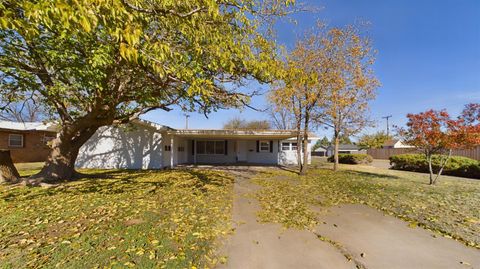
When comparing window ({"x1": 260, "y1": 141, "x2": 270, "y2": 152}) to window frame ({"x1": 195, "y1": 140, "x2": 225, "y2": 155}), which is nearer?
window frame ({"x1": 195, "y1": 140, "x2": 225, "y2": 155})

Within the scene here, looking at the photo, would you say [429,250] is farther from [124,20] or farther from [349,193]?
[124,20]

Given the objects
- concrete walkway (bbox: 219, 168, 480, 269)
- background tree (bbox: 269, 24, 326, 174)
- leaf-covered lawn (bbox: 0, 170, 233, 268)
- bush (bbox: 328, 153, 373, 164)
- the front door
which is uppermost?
background tree (bbox: 269, 24, 326, 174)

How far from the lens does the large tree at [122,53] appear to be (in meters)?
2.49

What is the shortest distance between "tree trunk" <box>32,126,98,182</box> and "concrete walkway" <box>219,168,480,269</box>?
25.9 ft

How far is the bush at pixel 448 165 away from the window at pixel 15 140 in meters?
28.7

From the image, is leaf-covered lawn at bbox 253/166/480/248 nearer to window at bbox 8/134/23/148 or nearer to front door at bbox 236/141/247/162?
front door at bbox 236/141/247/162

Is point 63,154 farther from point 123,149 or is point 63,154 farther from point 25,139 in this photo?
point 25,139

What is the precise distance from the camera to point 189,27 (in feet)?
14.0

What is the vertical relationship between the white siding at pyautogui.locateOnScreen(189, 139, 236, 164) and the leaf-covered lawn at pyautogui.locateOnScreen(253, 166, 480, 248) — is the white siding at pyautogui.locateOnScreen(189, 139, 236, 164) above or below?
above

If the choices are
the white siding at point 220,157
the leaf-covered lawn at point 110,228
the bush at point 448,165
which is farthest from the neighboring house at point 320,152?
the leaf-covered lawn at point 110,228

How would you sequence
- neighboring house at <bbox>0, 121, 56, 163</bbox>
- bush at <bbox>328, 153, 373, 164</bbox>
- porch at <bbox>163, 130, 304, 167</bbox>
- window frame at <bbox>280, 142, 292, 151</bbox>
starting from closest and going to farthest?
neighboring house at <bbox>0, 121, 56, 163</bbox> < porch at <bbox>163, 130, 304, 167</bbox> < window frame at <bbox>280, 142, 292, 151</bbox> < bush at <bbox>328, 153, 373, 164</bbox>

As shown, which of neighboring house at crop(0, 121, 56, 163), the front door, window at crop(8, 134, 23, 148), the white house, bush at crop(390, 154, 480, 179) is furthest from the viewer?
the front door

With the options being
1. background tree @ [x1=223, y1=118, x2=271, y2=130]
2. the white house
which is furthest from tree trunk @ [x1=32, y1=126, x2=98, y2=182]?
background tree @ [x1=223, y1=118, x2=271, y2=130]

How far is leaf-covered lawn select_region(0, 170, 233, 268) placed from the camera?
3.14 m
